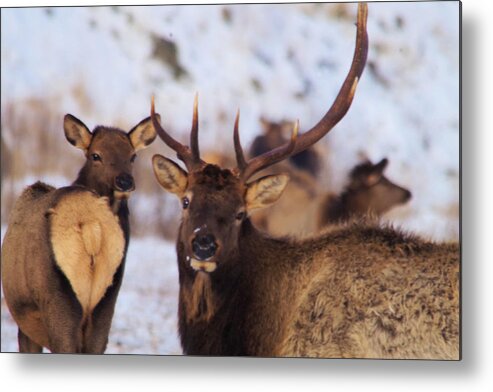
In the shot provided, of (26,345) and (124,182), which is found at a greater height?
(124,182)

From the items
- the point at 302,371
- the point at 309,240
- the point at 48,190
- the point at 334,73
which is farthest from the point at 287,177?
the point at 48,190

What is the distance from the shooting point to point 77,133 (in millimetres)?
3861

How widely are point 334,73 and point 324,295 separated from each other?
0.90 meters

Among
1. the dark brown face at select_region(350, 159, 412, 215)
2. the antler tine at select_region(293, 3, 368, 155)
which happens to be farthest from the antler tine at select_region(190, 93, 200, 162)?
the dark brown face at select_region(350, 159, 412, 215)

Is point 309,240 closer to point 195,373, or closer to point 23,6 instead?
point 195,373

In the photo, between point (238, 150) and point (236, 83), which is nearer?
point (238, 150)

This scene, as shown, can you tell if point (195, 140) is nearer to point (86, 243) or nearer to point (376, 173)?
point (86, 243)

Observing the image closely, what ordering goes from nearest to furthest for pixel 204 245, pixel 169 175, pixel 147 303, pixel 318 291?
pixel 204 245 → pixel 318 291 → pixel 169 175 → pixel 147 303

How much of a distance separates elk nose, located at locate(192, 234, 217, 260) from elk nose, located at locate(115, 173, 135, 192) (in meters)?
0.55

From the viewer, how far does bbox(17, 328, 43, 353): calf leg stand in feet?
12.6

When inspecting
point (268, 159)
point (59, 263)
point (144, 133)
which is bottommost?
point (59, 263)

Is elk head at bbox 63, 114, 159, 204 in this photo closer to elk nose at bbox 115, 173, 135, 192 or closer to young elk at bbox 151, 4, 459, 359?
elk nose at bbox 115, 173, 135, 192

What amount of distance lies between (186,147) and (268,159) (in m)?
0.36

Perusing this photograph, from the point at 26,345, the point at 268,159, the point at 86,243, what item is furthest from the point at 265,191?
the point at 26,345
